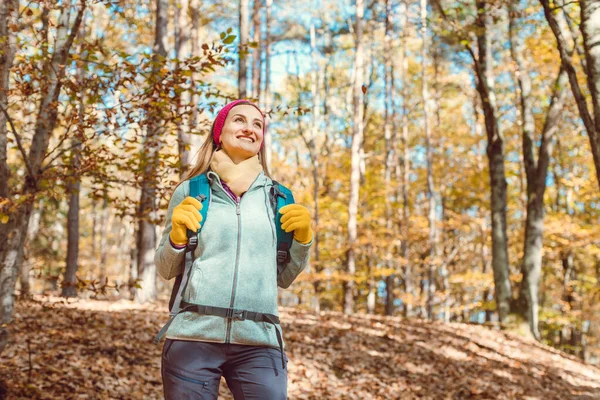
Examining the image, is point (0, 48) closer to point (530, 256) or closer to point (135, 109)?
point (135, 109)

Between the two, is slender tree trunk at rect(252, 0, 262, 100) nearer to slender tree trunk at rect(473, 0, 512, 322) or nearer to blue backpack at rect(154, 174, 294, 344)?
slender tree trunk at rect(473, 0, 512, 322)

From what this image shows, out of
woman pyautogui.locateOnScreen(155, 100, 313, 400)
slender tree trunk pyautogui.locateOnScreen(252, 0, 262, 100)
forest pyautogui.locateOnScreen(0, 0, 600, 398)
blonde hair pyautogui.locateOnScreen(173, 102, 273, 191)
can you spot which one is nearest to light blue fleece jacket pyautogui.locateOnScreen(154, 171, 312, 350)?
woman pyautogui.locateOnScreen(155, 100, 313, 400)

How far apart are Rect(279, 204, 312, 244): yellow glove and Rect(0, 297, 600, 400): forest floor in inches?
113

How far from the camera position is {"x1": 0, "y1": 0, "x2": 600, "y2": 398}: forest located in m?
4.26

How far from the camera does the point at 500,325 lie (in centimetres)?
1180

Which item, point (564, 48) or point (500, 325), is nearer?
point (564, 48)

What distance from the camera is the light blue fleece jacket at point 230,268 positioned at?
222cm

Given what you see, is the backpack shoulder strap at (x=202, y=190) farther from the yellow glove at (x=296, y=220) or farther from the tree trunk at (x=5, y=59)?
the tree trunk at (x=5, y=59)

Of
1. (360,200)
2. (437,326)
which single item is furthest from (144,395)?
(360,200)

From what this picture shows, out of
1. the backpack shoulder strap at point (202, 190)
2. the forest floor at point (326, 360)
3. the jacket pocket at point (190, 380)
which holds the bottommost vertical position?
the forest floor at point (326, 360)

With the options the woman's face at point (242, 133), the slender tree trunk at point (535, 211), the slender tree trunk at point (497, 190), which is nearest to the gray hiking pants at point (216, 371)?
the woman's face at point (242, 133)

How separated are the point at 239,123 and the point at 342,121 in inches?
957

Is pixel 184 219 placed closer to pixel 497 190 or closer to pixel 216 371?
pixel 216 371

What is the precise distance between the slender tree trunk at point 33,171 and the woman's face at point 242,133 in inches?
80.4
